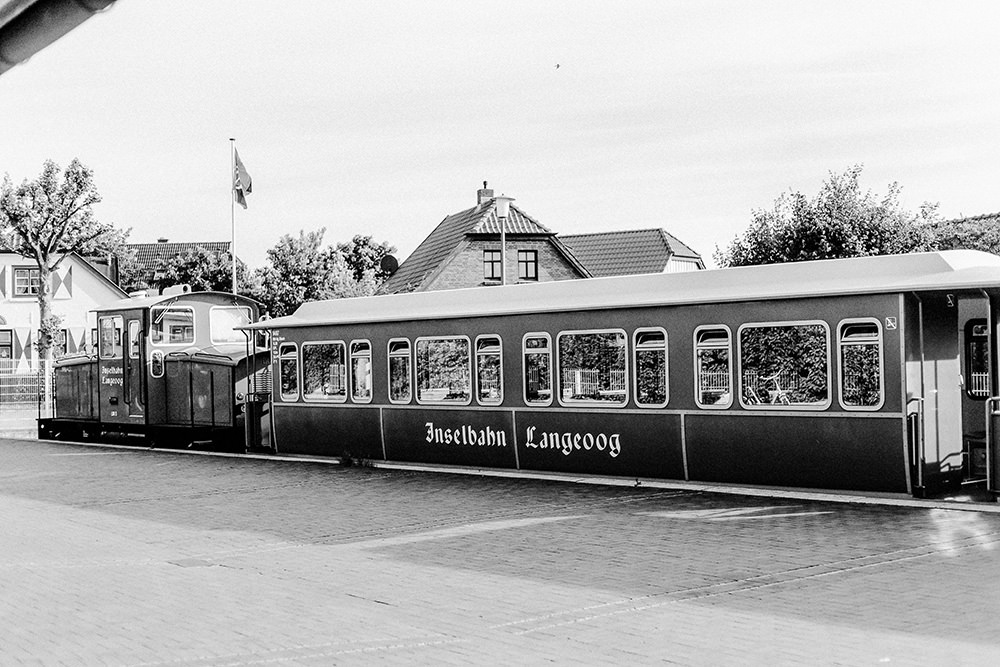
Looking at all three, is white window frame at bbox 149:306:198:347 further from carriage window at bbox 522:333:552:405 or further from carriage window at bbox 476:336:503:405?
carriage window at bbox 522:333:552:405

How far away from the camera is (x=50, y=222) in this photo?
48.1 metres

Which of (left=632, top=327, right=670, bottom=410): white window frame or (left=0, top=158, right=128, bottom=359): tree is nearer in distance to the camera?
(left=632, top=327, right=670, bottom=410): white window frame

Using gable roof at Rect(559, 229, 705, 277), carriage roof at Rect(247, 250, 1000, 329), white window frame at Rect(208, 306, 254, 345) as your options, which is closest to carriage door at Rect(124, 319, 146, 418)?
white window frame at Rect(208, 306, 254, 345)

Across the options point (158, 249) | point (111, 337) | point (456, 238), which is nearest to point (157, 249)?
point (158, 249)

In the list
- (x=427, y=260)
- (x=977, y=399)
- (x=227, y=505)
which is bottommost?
(x=227, y=505)

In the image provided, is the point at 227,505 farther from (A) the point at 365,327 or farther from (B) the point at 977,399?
(B) the point at 977,399

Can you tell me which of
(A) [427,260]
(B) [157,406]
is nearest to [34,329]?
(A) [427,260]

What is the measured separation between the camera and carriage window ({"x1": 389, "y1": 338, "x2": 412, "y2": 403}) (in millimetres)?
17656

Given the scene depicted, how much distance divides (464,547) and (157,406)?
13.7 meters

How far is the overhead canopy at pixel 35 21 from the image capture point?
7.18 feet

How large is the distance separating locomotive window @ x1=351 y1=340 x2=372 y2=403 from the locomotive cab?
297 cm

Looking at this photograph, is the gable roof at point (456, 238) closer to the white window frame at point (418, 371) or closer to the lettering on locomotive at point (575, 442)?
the white window frame at point (418, 371)

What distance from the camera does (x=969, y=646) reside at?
658 cm

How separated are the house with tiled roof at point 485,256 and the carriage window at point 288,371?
2425cm
